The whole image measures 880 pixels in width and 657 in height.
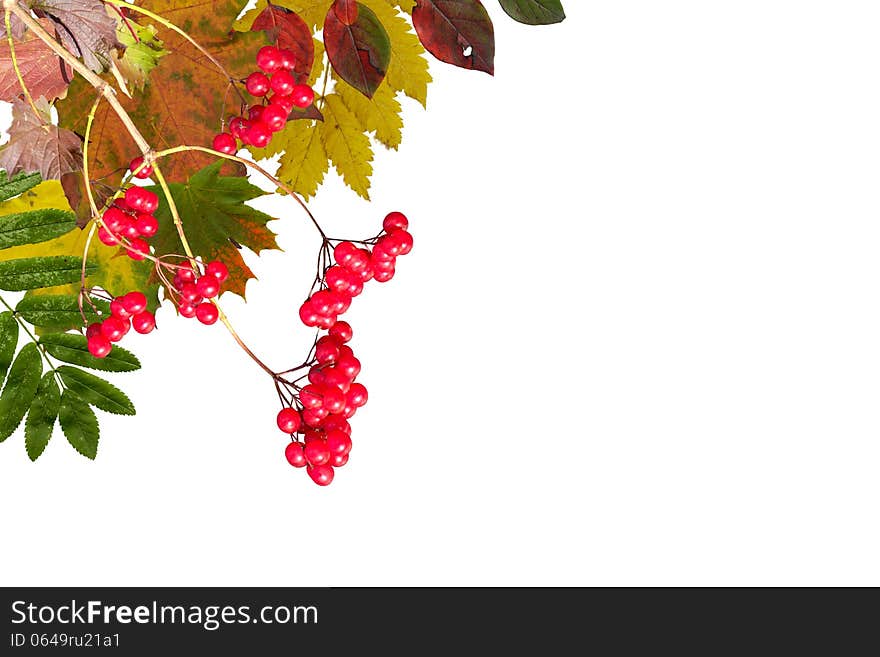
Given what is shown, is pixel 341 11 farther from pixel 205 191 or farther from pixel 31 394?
pixel 31 394

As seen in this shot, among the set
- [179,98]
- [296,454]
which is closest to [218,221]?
[179,98]

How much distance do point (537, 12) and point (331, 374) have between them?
191mm

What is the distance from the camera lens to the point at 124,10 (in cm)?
46

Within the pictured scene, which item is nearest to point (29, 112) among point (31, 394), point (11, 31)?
point (11, 31)

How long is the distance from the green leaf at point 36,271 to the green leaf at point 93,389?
0.05m

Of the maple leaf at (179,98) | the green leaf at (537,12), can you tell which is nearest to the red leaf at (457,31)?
the green leaf at (537,12)

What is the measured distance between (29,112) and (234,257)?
132 mm

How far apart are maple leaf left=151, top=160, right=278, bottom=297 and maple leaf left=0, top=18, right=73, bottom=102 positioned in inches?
3.0

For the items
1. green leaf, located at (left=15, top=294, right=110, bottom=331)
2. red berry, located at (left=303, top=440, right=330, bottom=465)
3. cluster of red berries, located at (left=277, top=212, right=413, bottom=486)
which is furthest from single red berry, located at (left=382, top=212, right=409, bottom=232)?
green leaf, located at (left=15, top=294, right=110, bottom=331)

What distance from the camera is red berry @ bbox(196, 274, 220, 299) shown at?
40cm

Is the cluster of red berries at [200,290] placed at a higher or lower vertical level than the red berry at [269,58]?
lower

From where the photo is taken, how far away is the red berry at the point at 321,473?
15.7 inches

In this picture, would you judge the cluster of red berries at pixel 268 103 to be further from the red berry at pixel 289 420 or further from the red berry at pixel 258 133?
the red berry at pixel 289 420

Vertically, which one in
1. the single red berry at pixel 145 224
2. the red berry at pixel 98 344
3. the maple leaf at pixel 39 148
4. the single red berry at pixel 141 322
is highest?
the maple leaf at pixel 39 148
